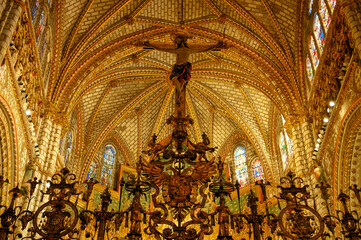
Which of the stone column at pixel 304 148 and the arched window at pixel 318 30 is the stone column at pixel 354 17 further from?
the stone column at pixel 304 148

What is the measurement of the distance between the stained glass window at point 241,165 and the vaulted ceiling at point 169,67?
1.15 m

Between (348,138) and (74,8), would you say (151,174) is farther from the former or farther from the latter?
(74,8)

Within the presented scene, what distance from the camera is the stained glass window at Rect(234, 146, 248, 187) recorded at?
828 inches

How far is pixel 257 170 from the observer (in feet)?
68.4

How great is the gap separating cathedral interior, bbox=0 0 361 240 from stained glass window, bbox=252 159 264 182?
0.25ft

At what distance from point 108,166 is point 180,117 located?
42.6 feet

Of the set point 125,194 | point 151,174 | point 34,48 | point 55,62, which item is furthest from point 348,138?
point 125,194

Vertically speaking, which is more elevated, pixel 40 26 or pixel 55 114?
pixel 40 26

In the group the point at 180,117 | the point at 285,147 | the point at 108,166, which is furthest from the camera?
the point at 108,166

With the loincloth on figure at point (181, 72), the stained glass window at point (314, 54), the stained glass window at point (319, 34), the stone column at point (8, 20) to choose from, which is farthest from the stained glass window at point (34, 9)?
the stained glass window at point (314, 54)

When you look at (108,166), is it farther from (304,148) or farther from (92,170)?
(304,148)

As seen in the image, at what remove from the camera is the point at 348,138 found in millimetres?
11055

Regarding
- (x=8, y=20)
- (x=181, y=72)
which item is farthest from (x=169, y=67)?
(x=8, y=20)

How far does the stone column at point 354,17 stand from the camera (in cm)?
930
